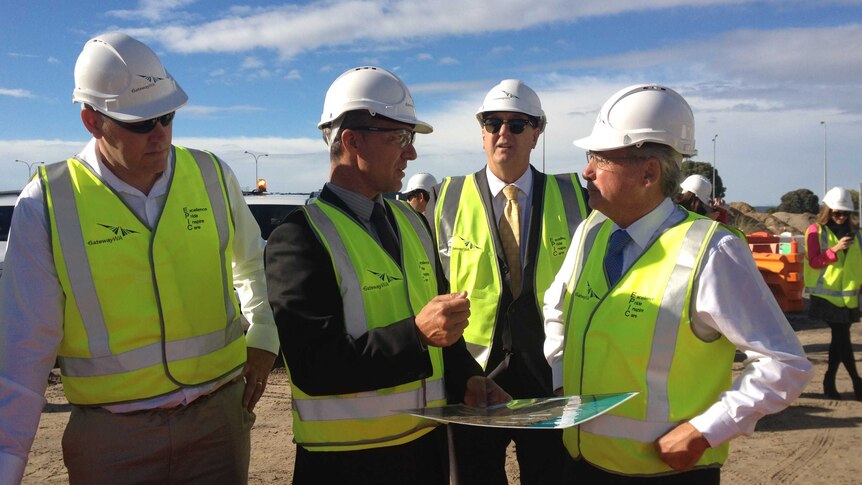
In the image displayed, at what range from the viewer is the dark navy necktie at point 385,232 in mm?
2628

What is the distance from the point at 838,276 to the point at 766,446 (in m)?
2.81

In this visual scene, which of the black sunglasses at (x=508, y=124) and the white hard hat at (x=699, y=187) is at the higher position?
the black sunglasses at (x=508, y=124)

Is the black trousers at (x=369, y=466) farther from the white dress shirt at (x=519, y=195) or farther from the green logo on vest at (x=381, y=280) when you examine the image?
the white dress shirt at (x=519, y=195)

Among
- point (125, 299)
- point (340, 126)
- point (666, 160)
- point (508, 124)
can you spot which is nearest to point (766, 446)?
point (508, 124)

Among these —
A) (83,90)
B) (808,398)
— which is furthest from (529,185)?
(808,398)

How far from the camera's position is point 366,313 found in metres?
2.41

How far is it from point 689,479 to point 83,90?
8.04 feet

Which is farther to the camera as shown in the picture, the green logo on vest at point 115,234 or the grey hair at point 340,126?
the grey hair at point 340,126

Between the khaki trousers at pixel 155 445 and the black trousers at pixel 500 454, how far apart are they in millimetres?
1422

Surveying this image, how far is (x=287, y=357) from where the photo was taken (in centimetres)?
236

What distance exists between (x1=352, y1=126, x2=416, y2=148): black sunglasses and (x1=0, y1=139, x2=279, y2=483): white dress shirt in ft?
2.62

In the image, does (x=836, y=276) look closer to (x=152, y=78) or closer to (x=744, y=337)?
(x=744, y=337)

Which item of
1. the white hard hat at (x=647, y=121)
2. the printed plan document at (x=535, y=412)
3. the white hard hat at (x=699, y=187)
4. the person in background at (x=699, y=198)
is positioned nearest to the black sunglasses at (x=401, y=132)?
the white hard hat at (x=647, y=121)

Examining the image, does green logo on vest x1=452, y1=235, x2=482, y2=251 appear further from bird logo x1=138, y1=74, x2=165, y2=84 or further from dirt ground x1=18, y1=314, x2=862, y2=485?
dirt ground x1=18, y1=314, x2=862, y2=485
